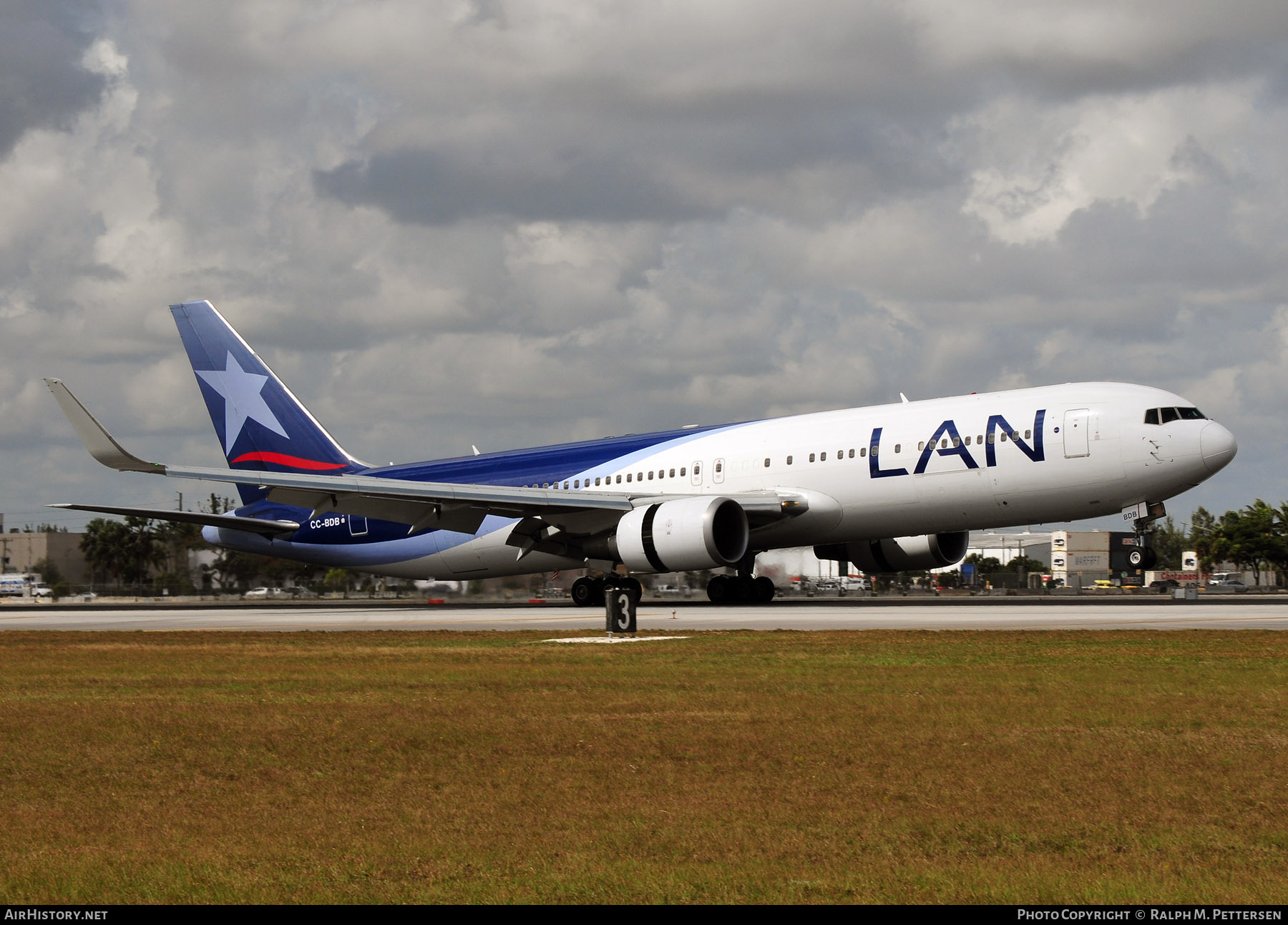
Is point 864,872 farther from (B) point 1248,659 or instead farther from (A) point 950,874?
(B) point 1248,659

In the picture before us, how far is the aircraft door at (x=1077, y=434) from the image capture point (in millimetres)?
31297

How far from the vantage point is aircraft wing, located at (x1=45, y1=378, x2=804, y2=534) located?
33312mm

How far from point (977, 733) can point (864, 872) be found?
4.41m

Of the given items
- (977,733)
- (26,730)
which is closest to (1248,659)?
(977,733)

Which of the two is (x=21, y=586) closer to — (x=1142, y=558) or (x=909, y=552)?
(x=909, y=552)

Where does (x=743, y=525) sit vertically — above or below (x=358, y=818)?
above

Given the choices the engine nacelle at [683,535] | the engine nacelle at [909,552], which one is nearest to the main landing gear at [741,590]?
the engine nacelle at [909,552]

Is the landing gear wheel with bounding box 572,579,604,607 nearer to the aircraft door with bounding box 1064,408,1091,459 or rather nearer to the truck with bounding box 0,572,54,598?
the aircraft door with bounding box 1064,408,1091,459

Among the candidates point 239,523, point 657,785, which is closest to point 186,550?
point 239,523

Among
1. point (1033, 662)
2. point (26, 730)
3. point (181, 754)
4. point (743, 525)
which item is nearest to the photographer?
point (181, 754)

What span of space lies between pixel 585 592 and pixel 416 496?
6375 mm

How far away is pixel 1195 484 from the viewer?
103ft

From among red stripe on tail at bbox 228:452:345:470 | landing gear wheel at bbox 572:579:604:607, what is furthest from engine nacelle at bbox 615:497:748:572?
red stripe on tail at bbox 228:452:345:470

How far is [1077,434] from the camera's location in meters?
31.4
